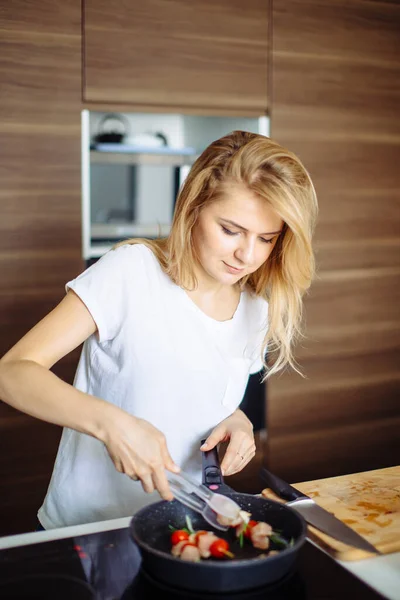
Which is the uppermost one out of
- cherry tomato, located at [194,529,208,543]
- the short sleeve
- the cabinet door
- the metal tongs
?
the cabinet door

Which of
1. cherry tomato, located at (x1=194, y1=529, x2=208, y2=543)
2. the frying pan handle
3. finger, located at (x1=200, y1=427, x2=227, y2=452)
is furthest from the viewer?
finger, located at (x1=200, y1=427, x2=227, y2=452)

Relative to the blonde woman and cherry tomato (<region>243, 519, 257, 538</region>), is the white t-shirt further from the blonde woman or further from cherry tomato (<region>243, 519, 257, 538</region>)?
cherry tomato (<region>243, 519, 257, 538</region>)

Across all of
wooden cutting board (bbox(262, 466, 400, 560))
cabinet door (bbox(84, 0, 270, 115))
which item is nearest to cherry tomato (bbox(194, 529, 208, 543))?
wooden cutting board (bbox(262, 466, 400, 560))

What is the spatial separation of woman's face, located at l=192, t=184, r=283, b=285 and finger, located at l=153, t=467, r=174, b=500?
0.50 meters

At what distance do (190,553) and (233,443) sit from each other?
1.37ft

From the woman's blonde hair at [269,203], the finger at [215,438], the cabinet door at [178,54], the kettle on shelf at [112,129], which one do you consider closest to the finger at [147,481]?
the finger at [215,438]

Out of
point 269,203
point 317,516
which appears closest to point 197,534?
point 317,516

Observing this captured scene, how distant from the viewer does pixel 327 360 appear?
120 inches

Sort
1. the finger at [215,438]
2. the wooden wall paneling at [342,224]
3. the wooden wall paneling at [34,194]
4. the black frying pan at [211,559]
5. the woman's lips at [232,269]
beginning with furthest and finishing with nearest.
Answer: the wooden wall paneling at [342,224] → the wooden wall paneling at [34,194] → the woman's lips at [232,269] → the finger at [215,438] → the black frying pan at [211,559]

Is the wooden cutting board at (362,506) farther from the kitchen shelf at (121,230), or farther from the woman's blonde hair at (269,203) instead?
the kitchen shelf at (121,230)

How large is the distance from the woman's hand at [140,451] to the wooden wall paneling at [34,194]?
1425 mm

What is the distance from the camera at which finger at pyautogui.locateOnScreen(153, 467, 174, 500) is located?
1142 mm

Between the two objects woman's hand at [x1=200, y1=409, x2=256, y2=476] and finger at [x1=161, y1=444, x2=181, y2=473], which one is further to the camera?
woman's hand at [x1=200, y1=409, x2=256, y2=476]

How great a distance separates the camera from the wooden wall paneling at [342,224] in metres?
2.86
